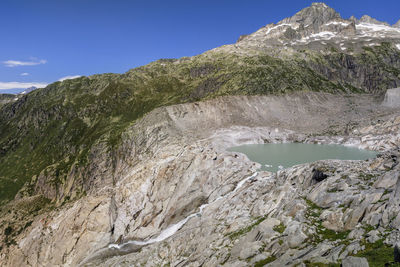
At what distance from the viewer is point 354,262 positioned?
15602mm

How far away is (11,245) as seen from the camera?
78188mm

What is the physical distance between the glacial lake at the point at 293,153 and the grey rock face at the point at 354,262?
35.6m

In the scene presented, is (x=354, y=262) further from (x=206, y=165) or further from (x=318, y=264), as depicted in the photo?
(x=206, y=165)

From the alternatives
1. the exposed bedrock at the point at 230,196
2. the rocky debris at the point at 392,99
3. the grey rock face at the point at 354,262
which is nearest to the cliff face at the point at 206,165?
the exposed bedrock at the point at 230,196

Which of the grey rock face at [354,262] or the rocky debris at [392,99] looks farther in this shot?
the rocky debris at [392,99]

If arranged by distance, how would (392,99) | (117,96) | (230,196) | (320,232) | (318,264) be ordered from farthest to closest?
(117,96) < (392,99) < (230,196) < (320,232) < (318,264)

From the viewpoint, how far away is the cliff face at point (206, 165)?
82.6 feet

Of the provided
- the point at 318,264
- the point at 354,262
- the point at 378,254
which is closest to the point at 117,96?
the point at 318,264

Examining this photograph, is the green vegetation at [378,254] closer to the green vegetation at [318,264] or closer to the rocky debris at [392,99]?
the green vegetation at [318,264]

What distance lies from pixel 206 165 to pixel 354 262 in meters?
43.7

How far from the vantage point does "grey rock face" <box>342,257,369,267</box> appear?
15.2 metres

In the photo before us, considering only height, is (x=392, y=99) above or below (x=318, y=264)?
above

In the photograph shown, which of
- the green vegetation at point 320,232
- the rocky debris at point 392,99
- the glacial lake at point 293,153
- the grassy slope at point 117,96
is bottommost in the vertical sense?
the glacial lake at point 293,153

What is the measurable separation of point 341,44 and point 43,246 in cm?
19748
